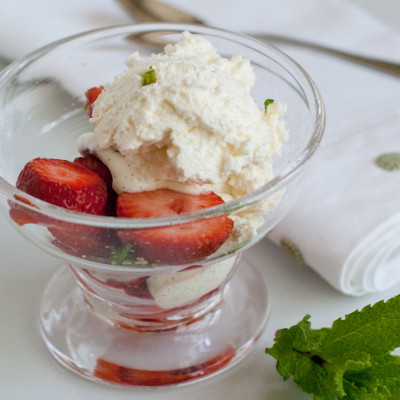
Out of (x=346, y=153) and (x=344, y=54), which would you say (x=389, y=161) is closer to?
(x=346, y=153)

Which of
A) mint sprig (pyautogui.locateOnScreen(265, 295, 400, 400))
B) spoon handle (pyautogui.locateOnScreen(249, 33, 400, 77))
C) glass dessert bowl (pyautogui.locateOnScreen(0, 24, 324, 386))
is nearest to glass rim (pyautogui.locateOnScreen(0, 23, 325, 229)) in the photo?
glass dessert bowl (pyautogui.locateOnScreen(0, 24, 324, 386))

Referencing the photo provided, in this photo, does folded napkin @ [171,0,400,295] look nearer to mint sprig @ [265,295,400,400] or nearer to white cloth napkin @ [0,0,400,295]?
white cloth napkin @ [0,0,400,295]

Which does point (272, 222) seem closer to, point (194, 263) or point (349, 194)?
point (194, 263)

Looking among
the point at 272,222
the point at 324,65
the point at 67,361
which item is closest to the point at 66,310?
the point at 67,361

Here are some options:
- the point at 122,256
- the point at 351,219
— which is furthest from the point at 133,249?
the point at 351,219

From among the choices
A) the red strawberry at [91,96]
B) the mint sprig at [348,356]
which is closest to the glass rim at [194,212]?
the red strawberry at [91,96]

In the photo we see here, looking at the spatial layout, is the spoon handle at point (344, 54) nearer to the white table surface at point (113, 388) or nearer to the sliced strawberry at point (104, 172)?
the white table surface at point (113, 388)

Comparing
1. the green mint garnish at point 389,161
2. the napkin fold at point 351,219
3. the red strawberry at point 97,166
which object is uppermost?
the red strawberry at point 97,166
